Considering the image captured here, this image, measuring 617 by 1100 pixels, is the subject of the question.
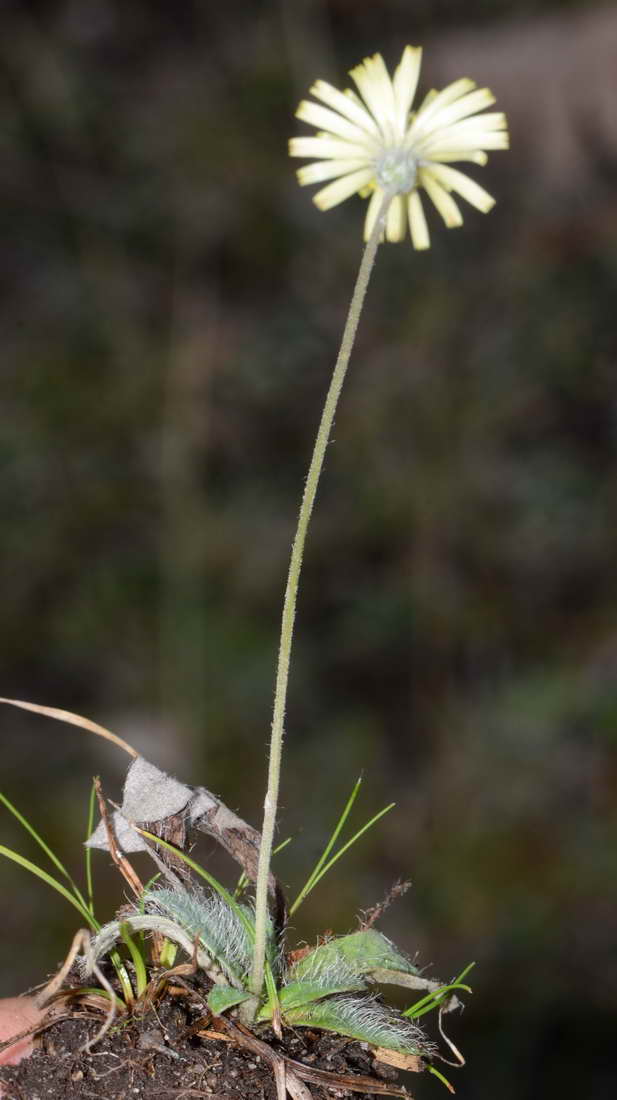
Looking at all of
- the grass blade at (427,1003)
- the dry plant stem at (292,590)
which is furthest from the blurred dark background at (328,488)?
the dry plant stem at (292,590)

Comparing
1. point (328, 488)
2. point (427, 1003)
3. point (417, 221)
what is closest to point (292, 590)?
point (417, 221)

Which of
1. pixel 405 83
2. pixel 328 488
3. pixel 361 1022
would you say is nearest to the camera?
pixel 405 83

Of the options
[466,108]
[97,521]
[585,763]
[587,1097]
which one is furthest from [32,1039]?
[97,521]

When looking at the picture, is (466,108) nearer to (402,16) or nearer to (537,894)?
(537,894)

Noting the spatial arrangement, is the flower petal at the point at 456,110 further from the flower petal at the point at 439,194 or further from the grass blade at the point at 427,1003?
the grass blade at the point at 427,1003

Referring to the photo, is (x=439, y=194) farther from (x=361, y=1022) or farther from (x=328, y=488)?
(x=328, y=488)
